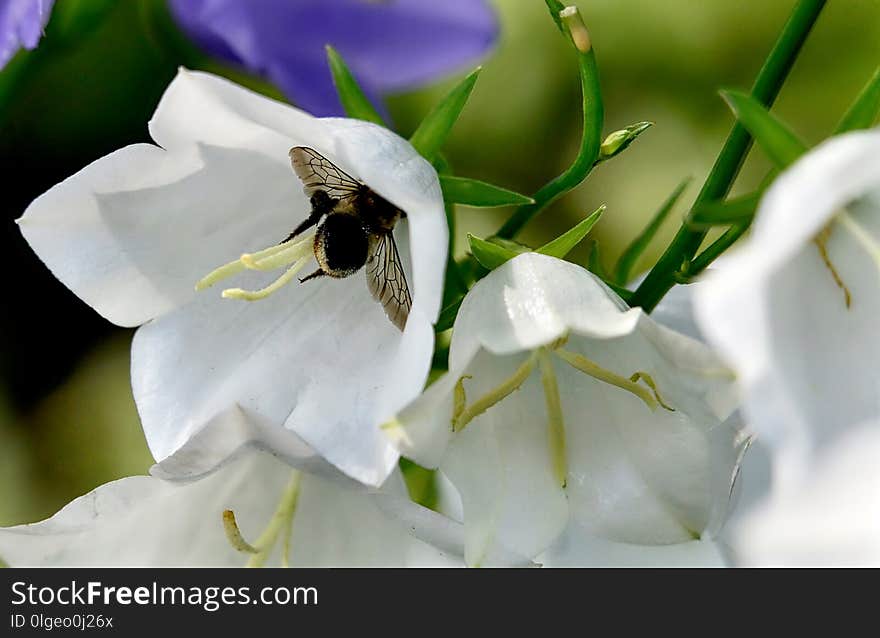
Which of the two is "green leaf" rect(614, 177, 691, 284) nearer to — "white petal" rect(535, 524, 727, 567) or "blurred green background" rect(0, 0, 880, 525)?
"white petal" rect(535, 524, 727, 567)

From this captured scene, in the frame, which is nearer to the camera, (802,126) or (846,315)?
(846,315)

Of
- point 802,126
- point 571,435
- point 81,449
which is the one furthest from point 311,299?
point 802,126

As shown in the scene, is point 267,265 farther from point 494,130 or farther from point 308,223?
point 494,130

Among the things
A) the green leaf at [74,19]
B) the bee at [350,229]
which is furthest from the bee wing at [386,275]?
the green leaf at [74,19]

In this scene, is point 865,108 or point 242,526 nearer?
point 865,108

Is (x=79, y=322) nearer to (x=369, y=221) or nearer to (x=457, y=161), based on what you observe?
(x=457, y=161)

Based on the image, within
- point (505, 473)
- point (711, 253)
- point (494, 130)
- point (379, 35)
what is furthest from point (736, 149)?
point (494, 130)

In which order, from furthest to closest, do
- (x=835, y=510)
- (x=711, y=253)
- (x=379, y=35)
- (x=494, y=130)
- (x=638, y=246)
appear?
1. (x=494, y=130)
2. (x=379, y=35)
3. (x=638, y=246)
4. (x=711, y=253)
5. (x=835, y=510)

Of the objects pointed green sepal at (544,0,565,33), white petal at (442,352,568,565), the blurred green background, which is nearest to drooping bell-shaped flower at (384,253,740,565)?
white petal at (442,352,568,565)
